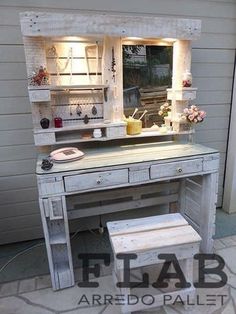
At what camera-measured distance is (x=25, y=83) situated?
207cm

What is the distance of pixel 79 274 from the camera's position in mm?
2006

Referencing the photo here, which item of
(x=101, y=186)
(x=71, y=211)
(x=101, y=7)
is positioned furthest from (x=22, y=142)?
(x=101, y=7)

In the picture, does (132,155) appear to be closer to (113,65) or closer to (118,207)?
(118,207)

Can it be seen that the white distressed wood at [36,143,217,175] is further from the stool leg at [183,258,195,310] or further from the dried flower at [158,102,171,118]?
the stool leg at [183,258,195,310]

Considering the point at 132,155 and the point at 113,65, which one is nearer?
→ the point at 132,155

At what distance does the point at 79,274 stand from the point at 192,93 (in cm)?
176

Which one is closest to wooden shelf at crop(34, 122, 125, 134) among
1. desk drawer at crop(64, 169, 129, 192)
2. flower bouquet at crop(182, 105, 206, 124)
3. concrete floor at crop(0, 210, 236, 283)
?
desk drawer at crop(64, 169, 129, 192)

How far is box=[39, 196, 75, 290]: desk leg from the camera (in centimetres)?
166

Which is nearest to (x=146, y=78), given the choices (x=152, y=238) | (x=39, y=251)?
(x=152, y=238)

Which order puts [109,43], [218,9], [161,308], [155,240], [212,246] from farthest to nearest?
[218,9] < [212,246] < [109,43] < [161,308] < [155,240]

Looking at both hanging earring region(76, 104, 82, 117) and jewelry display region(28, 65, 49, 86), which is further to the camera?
hanging earring region(76, 104, 82, 117)

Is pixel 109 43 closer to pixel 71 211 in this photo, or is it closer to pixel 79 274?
pixel 71 211

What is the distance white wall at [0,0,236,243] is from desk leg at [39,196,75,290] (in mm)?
627

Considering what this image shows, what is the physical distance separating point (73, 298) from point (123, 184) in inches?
34.6
